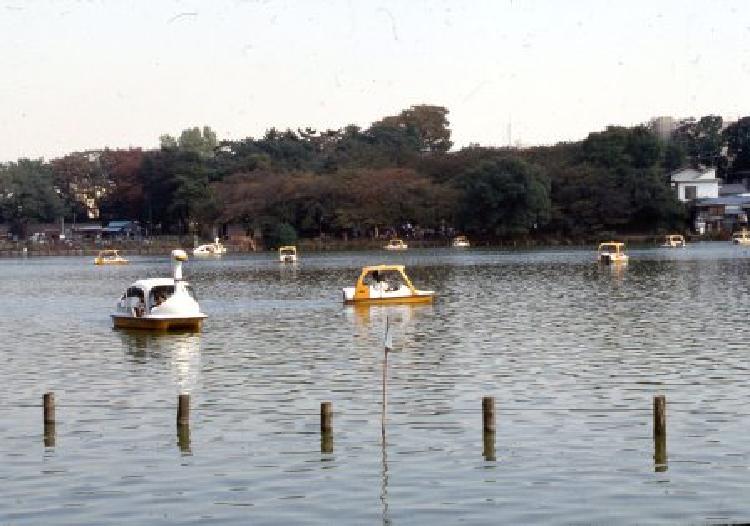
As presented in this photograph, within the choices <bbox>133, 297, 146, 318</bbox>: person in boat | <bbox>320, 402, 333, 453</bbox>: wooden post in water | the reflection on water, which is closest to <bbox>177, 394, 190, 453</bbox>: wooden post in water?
<bbox>320, 402, 333, 453</bbox>: wooden post in water

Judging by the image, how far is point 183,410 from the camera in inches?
1191

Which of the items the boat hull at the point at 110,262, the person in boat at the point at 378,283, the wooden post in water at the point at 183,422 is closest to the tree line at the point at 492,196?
the boat hull at the point at 110,262

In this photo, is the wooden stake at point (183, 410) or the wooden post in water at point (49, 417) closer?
the wooden stake at point (183, 410)

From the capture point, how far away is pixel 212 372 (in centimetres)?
4362

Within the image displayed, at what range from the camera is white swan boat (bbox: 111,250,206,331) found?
58.0 m

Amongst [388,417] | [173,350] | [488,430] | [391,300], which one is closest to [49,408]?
[388,417]

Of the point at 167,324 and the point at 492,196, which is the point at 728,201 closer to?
the point at 492,196

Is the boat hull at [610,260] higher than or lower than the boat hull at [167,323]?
higher

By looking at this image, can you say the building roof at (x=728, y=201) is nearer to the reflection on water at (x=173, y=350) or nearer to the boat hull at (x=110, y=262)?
the boat hull at (x=110, y=262)

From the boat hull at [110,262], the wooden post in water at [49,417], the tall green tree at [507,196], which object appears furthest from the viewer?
the tall green tree at [507,196]

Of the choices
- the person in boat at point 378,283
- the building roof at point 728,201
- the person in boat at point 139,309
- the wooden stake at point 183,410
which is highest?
the building roof at point 728,201

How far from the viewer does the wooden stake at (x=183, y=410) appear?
29891 millimetres

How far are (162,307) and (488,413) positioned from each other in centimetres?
3274

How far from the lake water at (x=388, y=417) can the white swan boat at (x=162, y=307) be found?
48.1 inches
